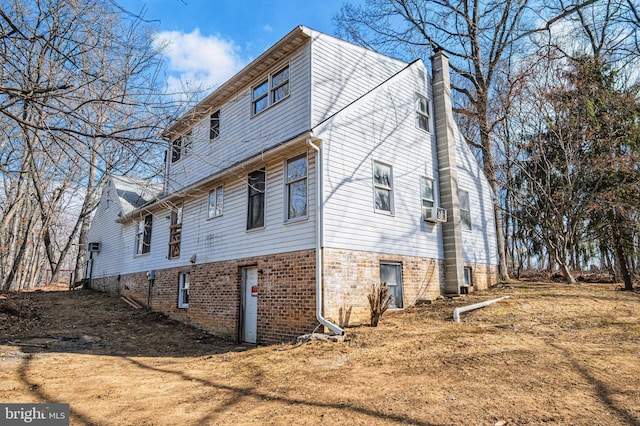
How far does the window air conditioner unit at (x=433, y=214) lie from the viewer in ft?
37.3

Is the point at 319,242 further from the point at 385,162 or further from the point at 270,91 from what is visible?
the point at 270,91

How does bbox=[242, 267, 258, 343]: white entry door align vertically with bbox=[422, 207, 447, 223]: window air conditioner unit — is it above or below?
below

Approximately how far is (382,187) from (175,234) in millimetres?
8098

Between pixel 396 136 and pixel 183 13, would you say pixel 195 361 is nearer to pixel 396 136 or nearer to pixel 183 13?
pixel 183 13

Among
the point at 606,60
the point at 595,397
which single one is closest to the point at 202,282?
the point at 595,397

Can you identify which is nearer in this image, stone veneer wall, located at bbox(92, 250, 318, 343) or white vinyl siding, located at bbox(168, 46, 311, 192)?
stone veneer wall, located at bbox(92, 250, 318, 343)

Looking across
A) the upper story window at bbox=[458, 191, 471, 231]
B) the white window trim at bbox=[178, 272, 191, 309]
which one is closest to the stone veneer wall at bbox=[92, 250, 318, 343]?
the white window trim at bbox=[178, 272, 191, 309]

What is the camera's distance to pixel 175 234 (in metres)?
14.1

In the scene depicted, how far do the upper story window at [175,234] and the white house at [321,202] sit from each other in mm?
73

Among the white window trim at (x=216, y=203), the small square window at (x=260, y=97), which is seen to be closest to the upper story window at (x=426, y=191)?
the small square window at (x=260, y=97)

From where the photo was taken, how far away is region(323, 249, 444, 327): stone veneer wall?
27.7 feet

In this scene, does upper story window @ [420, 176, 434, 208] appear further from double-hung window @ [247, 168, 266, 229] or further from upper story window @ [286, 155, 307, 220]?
double-hung window @ [247, 168, 266, 229]

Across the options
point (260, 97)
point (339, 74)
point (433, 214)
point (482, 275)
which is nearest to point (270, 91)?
point (260, 97)

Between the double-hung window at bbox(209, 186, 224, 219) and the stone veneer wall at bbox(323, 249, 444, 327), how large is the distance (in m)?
4.79
